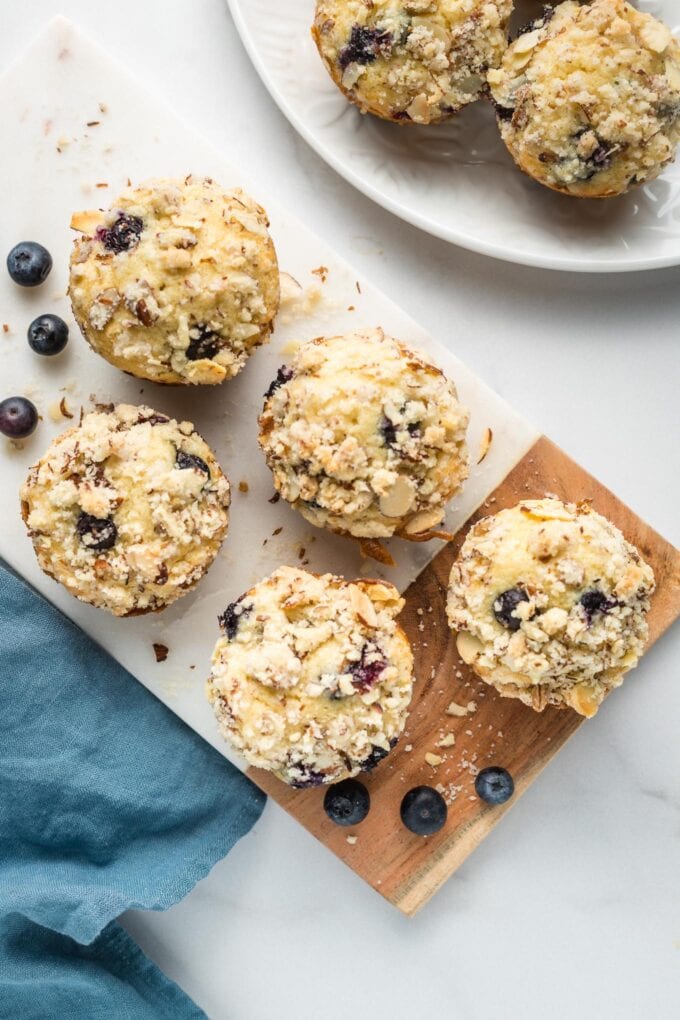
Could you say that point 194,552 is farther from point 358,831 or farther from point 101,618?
point 358,831

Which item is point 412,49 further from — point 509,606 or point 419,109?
point 509,606

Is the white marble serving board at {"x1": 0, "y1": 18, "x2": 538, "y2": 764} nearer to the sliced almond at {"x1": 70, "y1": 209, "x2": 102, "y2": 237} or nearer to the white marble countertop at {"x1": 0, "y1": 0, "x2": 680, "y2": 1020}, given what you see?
the white marble countertop at {"x1": 0, "y1": 0, "x2": 680, "y2": 1020}

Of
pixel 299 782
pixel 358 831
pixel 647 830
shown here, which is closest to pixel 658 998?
pixel 647 830

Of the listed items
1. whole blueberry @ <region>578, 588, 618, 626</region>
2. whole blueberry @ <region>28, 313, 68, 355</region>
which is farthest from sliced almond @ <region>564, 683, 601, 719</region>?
whole blueberry @ <region>28, 313, 68, 355</region>

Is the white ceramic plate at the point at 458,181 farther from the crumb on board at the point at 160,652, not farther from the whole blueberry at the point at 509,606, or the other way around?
the crumb on board at the point at 160,652

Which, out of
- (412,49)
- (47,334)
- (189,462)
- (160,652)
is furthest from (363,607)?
(412,49)

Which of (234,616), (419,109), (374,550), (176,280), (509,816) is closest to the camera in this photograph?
(176,280)

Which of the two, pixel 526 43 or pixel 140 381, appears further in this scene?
pixel 140 381

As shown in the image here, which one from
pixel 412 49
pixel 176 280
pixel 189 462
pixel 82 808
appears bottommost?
pixel 82 808
